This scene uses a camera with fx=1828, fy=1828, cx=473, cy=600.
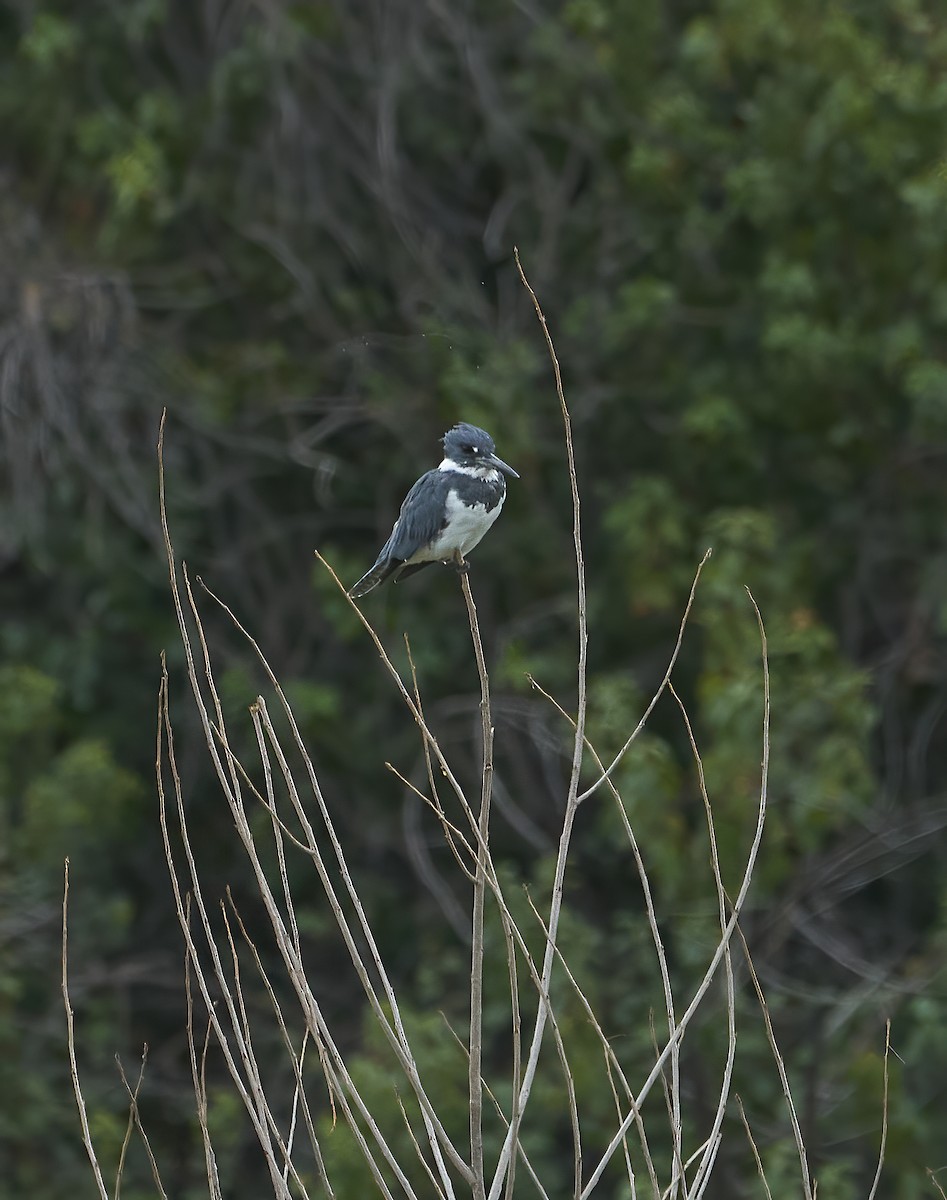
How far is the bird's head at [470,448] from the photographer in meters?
4.22

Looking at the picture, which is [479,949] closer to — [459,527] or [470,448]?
[459,527]

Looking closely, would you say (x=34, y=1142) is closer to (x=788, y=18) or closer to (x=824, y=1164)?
(x=824, y=1164)

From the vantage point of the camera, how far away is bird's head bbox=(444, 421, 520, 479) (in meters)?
4.22

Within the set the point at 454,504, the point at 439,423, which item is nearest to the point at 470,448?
the point at 454,504

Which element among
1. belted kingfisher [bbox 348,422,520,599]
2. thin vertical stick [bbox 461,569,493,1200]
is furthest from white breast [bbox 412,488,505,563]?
thin vertical stick [bbox 461,569,493,1200]

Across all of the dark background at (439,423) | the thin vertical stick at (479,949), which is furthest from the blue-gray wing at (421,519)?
the dark background at (439,423)

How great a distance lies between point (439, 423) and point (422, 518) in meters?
3.10

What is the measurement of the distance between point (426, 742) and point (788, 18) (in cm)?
545

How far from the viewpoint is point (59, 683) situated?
25.4 ft

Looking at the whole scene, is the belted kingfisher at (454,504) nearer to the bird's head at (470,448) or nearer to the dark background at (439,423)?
the bird's head at (470,448)

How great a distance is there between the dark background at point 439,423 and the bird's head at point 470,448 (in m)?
2.39

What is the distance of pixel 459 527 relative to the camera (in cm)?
420

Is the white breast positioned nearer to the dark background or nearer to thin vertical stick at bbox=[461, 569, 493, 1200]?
thin vertical stick at bbox=[461, 569, 493, 1200]

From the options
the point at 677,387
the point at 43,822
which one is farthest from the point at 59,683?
the point at 677,387
